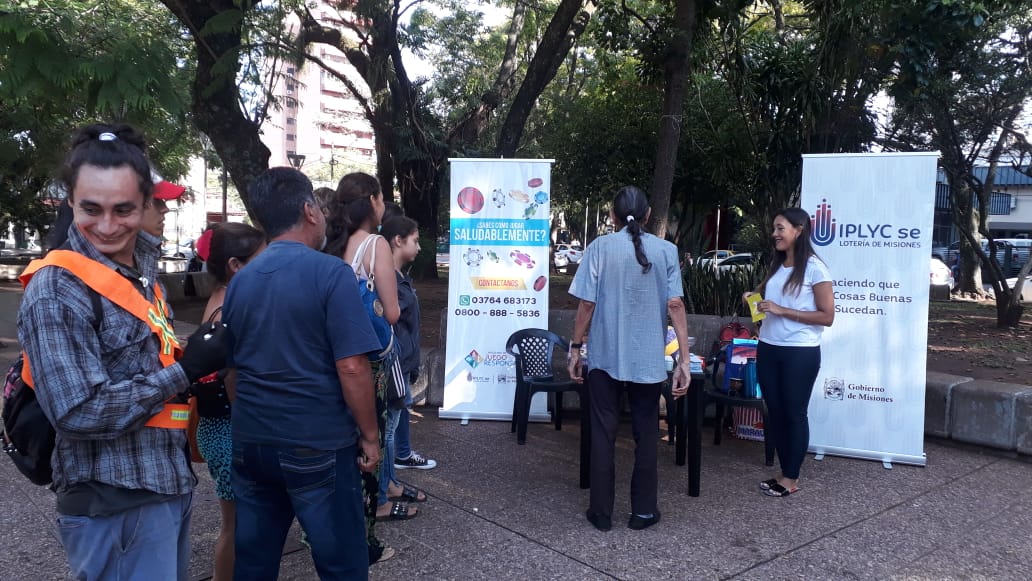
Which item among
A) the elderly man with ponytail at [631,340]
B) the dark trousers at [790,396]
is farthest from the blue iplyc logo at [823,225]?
the elderly man with ponytail at [631,340]

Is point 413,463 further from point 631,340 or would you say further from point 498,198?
point 498,198

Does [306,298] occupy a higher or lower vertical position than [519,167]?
lower

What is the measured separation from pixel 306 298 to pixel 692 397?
2900mm

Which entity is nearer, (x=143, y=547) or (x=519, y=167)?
(x=143, y=547)

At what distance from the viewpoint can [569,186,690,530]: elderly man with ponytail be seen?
401cm

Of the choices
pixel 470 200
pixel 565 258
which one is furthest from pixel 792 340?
→ pixel 565 258

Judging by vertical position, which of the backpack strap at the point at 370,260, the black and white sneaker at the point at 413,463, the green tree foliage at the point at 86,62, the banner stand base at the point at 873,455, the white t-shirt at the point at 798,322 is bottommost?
the black and white sneaker at the point at 413,463

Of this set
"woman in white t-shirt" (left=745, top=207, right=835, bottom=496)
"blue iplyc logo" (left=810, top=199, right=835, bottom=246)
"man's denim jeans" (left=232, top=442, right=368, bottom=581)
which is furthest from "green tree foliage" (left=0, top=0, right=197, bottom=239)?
"blue iplyc logo" (left=810, top=199, right=835, bottom=246)

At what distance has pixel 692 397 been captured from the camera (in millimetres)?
4578

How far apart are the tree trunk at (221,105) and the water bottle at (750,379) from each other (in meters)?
6.10

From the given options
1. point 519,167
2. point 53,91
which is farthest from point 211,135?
point 519,167

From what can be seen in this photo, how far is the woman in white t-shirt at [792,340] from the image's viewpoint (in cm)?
462

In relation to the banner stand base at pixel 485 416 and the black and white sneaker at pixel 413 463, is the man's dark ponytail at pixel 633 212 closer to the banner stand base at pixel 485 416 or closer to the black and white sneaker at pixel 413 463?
the black and white sneaker at pixel 413 463

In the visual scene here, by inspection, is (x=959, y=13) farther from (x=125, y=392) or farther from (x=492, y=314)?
(x=125, y=392)
